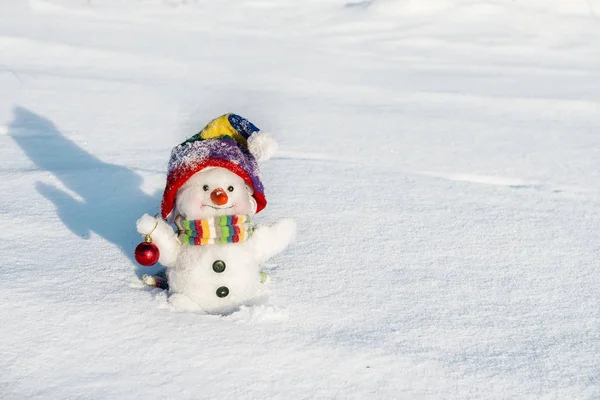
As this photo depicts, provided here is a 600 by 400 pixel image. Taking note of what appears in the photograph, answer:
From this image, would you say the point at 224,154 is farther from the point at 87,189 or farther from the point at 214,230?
the point at 87,189

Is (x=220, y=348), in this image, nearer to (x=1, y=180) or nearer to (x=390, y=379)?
(x=390, y=379)

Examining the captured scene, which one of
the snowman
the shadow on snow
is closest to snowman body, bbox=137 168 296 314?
the snowman

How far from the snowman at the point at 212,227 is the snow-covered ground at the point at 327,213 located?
83 mm

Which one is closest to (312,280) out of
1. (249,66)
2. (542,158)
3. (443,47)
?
(542,158)

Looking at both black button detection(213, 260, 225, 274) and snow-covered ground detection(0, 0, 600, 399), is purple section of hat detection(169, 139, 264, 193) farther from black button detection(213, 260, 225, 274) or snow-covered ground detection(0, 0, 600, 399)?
snow-covered ground detection(0, 0, 600, 399)

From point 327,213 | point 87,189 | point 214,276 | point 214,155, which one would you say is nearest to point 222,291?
point 214,276

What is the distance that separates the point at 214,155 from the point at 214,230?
20 cm

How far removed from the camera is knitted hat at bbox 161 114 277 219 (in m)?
1.89

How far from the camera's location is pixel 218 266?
189 centimetres

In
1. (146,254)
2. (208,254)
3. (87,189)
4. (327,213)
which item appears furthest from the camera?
(87,189)

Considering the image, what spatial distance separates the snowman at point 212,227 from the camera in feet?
6.17

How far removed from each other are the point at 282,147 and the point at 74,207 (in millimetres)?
1237

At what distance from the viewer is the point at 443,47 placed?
6.04 metres

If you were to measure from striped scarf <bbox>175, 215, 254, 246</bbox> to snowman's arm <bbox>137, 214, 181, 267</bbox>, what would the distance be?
0.04 metres
